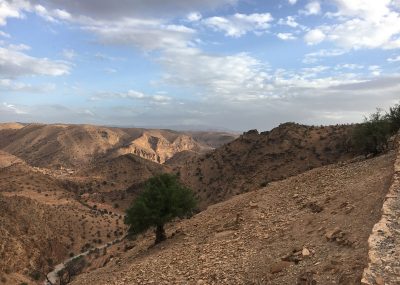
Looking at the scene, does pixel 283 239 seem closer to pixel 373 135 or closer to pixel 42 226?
pixel 373 135

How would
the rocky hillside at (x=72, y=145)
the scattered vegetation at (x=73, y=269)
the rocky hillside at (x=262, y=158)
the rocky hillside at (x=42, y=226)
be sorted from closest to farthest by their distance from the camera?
the scattered vegetation at (x=73, y=269) < the rocky hillside at (x=42, y=226) < the rocky hillside at (x=262, y=158) < the rocky hillside at (x=72, y=145)

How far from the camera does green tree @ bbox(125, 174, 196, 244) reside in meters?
24.4

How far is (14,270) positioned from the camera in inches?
1502

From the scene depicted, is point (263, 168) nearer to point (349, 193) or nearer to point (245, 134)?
point (245, 134)

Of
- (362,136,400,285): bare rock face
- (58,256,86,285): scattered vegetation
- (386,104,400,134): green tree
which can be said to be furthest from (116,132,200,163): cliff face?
(362,136,400,285): bare rock face

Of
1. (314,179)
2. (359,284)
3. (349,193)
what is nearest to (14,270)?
(314,179)

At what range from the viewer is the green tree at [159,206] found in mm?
24359

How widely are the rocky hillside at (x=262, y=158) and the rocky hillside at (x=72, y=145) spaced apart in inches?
2846

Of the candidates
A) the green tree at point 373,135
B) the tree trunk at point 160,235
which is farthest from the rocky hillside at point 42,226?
the green tree at point 373,135

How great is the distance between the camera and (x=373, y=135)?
1099 inches

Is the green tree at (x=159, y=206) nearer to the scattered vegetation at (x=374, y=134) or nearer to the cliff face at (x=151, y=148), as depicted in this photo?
the scattered vegetation at (x=374, y=134)

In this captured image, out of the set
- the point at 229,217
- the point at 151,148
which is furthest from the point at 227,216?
the point at 151,148

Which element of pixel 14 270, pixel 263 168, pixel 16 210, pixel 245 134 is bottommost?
pixel 14 270

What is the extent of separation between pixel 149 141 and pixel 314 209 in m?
178
